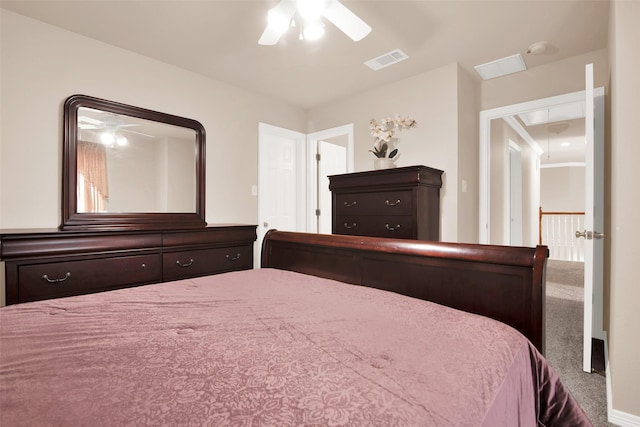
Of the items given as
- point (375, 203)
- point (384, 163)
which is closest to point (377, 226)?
point (375, 203)

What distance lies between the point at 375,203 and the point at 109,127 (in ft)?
8.08

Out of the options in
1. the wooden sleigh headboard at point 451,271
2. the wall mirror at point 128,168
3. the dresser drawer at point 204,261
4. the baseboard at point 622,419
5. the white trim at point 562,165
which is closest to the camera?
the wooden sleigh headboard at point 451,271

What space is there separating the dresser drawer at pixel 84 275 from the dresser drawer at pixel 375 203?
1.81 m

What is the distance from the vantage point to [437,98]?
3227mm

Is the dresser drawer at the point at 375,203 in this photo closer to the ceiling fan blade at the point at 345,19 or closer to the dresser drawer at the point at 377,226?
the dresser drawer at the point at 377,226

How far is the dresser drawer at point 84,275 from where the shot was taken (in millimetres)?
2051

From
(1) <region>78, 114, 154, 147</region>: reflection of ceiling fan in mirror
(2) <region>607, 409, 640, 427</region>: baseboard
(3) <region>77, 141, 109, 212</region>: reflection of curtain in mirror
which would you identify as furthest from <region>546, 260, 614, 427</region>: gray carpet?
(1) <region>78, 114, 154, 147</region>: reflection of ceiling fan in mirror

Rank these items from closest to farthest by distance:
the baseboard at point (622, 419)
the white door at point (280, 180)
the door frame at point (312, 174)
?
the baseboard at point (622, 419) → the white door at point (280, 180) → the door frame at point (312, 174)

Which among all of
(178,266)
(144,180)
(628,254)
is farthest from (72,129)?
(628,254)

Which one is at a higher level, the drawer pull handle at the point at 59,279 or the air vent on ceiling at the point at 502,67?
the air vent on ceiling at the point at 502,67

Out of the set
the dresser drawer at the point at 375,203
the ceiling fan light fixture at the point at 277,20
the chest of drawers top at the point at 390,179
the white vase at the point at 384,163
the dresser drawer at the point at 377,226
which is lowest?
the dresser drawer at the point at 377,226

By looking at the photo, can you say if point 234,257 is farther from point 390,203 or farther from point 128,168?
point 390,203

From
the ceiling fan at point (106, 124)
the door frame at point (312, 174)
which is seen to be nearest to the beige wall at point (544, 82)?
the door frame at point (312, 174)

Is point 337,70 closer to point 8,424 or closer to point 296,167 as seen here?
point 296,167
